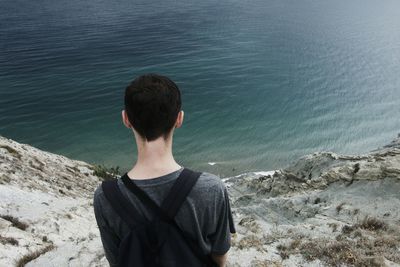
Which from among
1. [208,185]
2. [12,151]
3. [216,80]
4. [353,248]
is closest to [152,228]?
[208,185]

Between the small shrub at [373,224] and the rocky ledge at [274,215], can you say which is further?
the small shrub at [373,224]

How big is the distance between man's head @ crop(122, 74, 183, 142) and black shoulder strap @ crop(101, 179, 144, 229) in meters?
0.59

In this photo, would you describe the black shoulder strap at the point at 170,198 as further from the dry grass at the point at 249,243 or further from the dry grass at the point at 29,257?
the dry grass at the point at 29,257

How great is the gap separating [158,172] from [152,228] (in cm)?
52

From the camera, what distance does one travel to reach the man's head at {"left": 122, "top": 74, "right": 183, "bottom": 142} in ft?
10.4

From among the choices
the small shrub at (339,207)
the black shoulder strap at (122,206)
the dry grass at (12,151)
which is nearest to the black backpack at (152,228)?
the black shoulder strap at (122,206)

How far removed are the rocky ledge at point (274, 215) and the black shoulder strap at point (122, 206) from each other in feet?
20.9

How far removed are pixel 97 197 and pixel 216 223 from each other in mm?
1222

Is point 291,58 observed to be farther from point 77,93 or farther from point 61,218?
point 61,218

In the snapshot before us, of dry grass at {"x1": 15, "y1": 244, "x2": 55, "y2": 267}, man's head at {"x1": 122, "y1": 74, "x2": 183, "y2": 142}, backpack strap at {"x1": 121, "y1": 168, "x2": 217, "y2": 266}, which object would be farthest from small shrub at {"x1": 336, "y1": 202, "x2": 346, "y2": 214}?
man's head at {"x1": 122, "y1": 74, "x2": 183, "y2": 142}

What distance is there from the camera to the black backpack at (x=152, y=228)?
10.5 feet

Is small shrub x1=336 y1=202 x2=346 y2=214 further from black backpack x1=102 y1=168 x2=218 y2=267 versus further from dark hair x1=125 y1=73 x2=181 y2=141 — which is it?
dark hair x1=125 y1=73 x2=181 y2=141

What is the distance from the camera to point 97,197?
11.2 feet

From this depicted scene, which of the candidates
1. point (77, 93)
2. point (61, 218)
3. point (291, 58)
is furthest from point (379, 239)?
point (291, 58)
